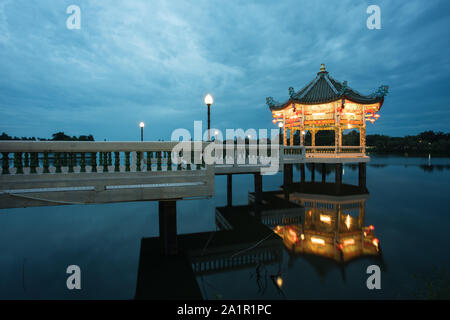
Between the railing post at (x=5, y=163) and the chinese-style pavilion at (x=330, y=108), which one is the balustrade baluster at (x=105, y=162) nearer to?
the railing post at (x=5, y=163)

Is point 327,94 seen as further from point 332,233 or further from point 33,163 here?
point 33,163

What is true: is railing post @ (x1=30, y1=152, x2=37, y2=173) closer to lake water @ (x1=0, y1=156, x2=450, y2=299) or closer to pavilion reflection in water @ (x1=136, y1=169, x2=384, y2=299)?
lake water @ (x1=0, y1=156, x2=450, y2=299)

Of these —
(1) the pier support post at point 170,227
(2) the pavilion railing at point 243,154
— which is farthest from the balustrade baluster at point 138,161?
(2) the pavilion railing at point 243,154

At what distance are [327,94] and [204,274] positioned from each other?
59.5 feet

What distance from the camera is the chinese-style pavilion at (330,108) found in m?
17.7

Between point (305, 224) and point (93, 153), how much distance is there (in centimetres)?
972

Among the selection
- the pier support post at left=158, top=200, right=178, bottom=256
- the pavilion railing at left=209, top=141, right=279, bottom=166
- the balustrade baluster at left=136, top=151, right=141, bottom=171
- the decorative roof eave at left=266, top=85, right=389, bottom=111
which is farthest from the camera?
the decorative roof eave at left=266, top=85, right=389, bottom=111

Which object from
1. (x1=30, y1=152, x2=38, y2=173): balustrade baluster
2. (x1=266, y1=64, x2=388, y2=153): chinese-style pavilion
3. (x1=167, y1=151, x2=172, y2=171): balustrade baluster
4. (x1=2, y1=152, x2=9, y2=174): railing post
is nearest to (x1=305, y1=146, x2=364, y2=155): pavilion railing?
(x1=266, y1=64, x2=388, y2=153): chinese-style pavilion

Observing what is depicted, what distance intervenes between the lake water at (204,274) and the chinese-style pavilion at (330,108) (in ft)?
27.5

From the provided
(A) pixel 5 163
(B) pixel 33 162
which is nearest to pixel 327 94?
(B) pixel 33 162

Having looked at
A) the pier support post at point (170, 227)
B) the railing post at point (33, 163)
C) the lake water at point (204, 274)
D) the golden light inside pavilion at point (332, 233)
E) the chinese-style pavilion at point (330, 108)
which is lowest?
the lake water at point (204, 274)

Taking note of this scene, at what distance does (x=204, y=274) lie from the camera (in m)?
6.25

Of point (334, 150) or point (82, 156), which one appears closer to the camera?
point (82, 156)

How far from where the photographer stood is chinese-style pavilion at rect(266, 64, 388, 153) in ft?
58.0
